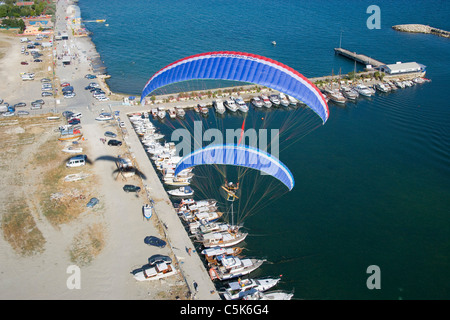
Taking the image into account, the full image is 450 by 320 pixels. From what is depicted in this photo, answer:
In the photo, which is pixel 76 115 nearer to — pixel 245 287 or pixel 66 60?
pixel 66 60

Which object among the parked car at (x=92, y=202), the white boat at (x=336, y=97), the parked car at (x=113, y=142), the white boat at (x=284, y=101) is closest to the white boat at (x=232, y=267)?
the parked car at (x=92, y=202)

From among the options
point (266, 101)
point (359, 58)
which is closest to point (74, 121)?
point (266, 101)

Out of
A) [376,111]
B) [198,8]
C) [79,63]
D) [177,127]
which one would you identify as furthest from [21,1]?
[376,111]

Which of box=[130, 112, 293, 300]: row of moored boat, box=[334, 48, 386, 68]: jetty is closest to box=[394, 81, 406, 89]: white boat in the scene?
box=[334, 48, 386, 68]: jetty

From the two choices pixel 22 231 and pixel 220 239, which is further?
pixel 22 231

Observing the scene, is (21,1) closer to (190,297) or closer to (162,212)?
(162,212)

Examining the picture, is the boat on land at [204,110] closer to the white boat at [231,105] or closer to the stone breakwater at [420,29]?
the white boat at [231,105]

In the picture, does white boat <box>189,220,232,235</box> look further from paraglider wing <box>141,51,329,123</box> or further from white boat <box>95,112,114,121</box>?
white boat <box>95,112,114,121</box>
